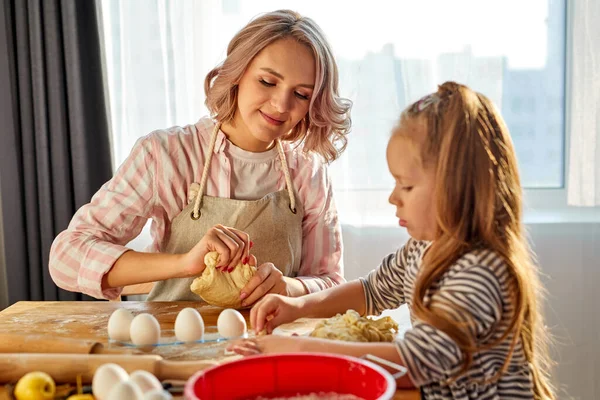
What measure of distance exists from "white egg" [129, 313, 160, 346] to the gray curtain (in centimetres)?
172

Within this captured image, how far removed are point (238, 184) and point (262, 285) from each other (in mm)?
364

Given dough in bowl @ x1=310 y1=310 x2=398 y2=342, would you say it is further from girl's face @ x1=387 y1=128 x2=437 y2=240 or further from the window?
the window

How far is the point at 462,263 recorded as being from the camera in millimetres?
1143

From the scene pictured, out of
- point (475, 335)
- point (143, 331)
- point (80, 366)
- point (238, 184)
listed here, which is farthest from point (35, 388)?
point (238, 184)

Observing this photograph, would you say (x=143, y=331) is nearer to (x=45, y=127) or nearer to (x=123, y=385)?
(x=123, y=385)

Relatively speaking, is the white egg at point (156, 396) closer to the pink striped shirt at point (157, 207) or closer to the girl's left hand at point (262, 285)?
the girl's left hand at point (262, 285)

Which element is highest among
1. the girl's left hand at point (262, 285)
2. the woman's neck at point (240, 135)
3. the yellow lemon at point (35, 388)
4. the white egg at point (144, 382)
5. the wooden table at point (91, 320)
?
the woman's neck at point (240, 135)

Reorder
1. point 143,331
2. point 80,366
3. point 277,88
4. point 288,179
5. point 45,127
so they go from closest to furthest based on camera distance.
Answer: point 80,366 → point 143,331 → point 277,88 → point 288,179 → point 45,127

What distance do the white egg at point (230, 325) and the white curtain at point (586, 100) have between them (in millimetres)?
2019

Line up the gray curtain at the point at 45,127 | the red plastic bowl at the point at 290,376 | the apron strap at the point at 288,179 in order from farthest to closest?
the gray curtain at the point at 45,127, the apron strap at the point at 288,179, the red plastic bowl at the point at 290,376

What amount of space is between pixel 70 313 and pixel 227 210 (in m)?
0.45

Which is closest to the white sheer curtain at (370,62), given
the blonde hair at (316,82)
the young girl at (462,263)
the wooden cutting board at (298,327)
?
the blonde hair at (316,82)

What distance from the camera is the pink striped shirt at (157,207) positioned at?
1787 millimetres

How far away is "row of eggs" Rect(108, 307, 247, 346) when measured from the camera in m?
1.30
